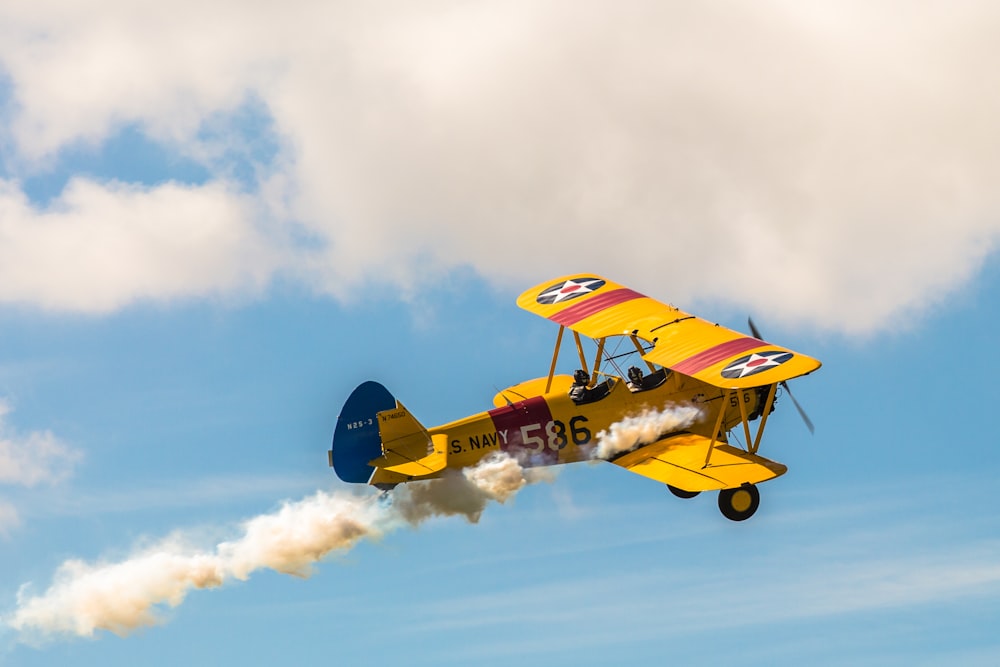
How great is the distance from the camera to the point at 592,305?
32.4 m

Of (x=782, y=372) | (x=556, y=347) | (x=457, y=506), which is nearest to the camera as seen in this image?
(x=782, y=372)

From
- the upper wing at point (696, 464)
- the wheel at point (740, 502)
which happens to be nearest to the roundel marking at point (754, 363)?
the upper wing at point (696, 464)

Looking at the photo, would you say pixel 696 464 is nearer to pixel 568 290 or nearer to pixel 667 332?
pixel 667 332

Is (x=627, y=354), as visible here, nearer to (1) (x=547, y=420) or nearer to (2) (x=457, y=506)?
(1) (x=547, y=420)

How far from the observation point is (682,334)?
2998 cm

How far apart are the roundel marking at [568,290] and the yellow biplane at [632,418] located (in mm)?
1296

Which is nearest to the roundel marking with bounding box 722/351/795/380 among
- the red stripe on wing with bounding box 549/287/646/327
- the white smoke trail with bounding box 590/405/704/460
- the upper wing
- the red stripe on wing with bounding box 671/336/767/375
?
the red stripe on wing with bounding box 671/336/767/375

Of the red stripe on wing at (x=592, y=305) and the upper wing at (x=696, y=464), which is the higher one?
the red stripe on wing at (x=592, y=305)

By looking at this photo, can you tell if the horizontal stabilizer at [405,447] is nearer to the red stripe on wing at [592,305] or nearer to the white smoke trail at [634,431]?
the white smoke trail at [634,431]

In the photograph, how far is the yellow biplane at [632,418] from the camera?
2805 cm

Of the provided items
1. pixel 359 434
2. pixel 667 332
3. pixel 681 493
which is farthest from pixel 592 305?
pixel 359 434

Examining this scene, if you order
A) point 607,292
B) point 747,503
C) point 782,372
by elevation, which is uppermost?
point 607,292

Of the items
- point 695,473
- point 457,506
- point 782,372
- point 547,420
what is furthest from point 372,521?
point 782,372

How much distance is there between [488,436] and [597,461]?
6.52ft
